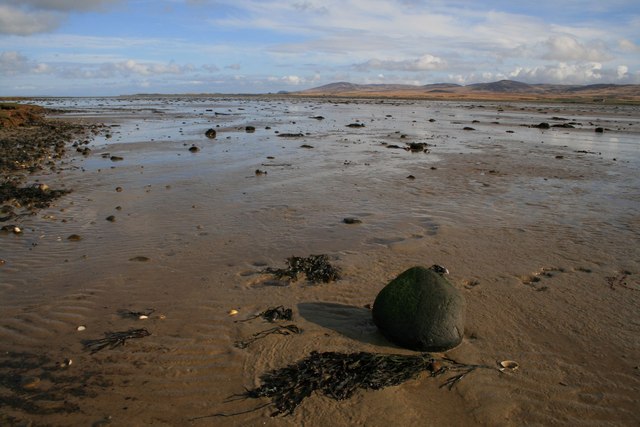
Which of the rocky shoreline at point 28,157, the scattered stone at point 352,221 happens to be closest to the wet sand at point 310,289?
the scattered stone at point 352,221

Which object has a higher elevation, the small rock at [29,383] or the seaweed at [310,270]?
the seaweed at [310,270]

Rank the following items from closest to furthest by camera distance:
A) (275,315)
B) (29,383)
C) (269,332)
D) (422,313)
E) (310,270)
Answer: (29,383) < (422,313) < (269,332) < (275,315) < (310,270)

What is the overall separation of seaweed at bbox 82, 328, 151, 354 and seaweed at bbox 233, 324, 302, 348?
1.20 meters

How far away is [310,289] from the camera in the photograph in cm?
647

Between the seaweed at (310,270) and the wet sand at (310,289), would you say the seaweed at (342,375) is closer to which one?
the wet sand at (310,289)

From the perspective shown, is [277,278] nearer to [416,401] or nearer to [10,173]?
[416,401]

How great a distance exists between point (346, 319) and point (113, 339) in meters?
2.88

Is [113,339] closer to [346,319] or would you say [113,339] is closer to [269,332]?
[269,332]

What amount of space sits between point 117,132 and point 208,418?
1043 inches

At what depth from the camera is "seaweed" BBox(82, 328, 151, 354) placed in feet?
16.4

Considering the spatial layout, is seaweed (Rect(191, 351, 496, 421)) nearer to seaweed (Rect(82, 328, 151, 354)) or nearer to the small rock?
seaweed (Rect(82, 328, 151, 354))

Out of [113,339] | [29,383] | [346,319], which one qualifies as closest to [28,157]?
[113,339]

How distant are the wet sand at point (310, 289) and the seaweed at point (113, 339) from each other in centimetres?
11

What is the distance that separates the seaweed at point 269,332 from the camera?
5129 mm
